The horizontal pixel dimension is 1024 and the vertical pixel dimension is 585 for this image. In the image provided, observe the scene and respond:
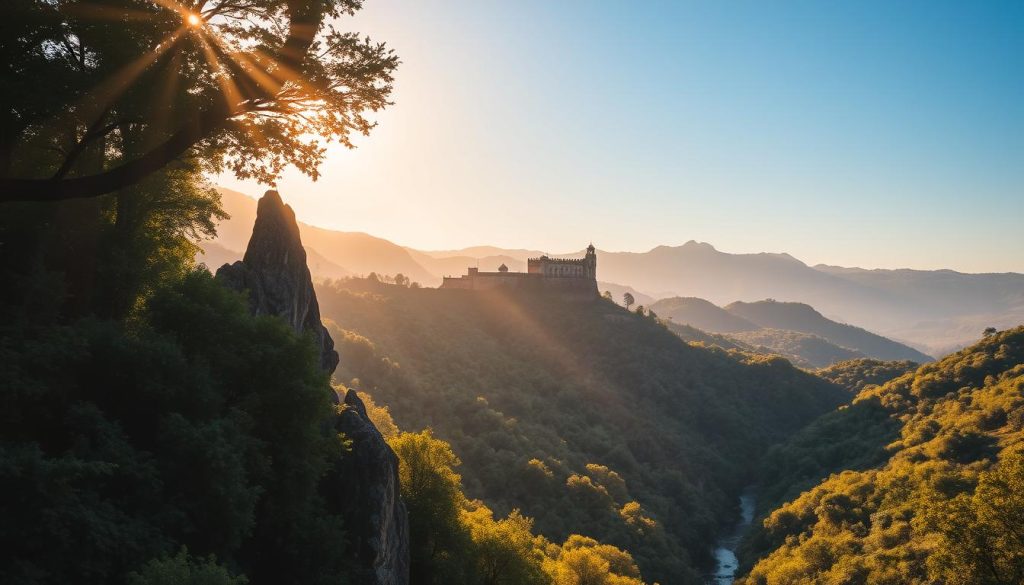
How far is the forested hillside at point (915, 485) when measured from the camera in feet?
112

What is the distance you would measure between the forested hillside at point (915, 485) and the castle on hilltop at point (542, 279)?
55.7m

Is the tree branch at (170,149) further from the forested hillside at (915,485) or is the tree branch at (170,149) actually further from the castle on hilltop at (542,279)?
the castle on hilltop at (542,279)

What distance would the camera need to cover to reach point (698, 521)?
281 feet

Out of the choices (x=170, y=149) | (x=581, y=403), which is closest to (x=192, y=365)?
(x=170, y=149)

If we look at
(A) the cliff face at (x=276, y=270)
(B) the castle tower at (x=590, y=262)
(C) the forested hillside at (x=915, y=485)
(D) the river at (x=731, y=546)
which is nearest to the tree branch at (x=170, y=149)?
(A) the cliff face at (x=276, y=270)

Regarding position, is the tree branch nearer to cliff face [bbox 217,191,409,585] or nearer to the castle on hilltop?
cliff face [bbox 217,191,409,585]

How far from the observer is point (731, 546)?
8606cm

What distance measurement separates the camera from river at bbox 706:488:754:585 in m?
76.1

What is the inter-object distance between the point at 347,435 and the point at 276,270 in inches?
372

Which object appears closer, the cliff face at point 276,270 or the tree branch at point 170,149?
the tree branch at point 170,149

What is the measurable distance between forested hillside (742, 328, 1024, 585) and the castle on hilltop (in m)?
55.7

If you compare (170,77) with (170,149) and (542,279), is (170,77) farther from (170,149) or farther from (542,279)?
(542,279)

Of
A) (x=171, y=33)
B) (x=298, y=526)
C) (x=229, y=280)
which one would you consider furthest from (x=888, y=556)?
(x=171, y=33)

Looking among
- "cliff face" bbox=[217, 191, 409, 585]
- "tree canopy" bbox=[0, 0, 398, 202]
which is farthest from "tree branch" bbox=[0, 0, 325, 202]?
"cliff face" bbox=[217, 191, 409, 585]
